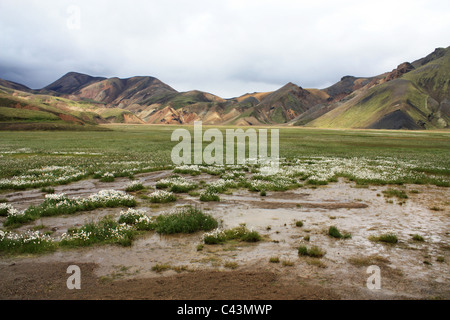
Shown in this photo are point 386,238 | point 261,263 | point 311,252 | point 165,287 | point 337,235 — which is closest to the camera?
point 165,287

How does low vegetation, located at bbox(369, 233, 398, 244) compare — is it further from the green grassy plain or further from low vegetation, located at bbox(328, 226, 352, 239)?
the green grassy plain

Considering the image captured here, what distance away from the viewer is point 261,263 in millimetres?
8148

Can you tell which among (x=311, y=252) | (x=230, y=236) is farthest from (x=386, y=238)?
(x=230, y=236)

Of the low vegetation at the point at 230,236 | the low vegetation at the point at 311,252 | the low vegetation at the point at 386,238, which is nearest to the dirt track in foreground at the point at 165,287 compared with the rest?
the low vegetation at the point at 311,252

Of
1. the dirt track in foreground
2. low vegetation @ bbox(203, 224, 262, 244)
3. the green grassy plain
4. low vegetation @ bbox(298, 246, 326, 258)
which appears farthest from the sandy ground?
the green grassy plain

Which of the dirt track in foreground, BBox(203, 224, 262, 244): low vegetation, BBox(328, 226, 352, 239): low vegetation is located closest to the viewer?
the dirt track in foreground

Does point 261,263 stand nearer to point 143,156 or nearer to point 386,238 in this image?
point 386,238

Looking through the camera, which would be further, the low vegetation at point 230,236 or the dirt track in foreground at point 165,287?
the low vegetation at point 230,236

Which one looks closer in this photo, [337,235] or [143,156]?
Answer: [337,235]

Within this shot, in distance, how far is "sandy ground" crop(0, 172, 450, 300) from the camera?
21.4ft

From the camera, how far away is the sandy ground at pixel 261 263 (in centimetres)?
652

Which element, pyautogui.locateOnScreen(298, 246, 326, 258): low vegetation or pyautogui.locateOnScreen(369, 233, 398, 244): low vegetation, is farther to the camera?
pyautogui.locateOnScreen(369, 233, 398, 244): low vegetation

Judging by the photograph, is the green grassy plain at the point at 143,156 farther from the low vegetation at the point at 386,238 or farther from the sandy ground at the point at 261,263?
the low vegetation at the point at 386,238

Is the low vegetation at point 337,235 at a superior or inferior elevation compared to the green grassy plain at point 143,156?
inferior
